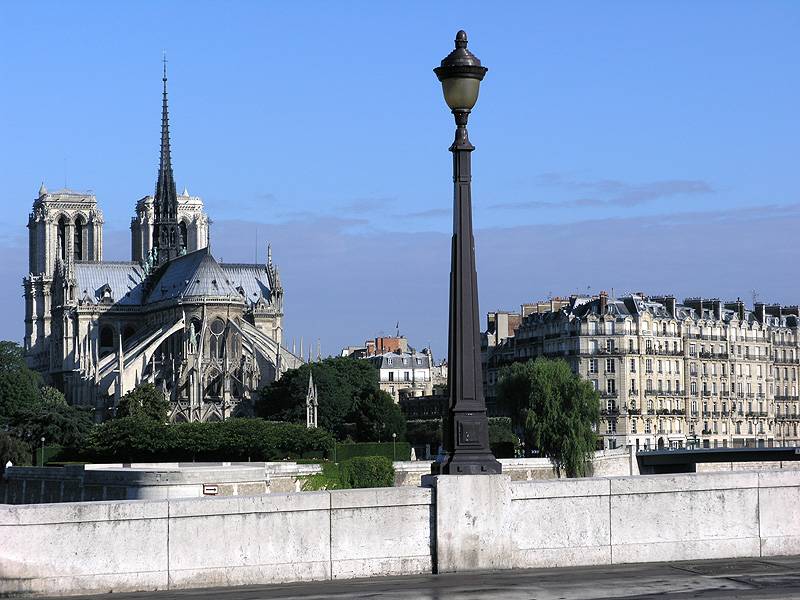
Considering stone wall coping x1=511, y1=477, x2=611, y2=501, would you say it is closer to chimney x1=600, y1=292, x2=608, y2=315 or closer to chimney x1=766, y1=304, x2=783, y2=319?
chimney x1=600, y1=292, x2=608, y2=315

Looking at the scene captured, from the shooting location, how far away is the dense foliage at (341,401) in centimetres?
11712

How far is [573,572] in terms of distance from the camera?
18734 mm

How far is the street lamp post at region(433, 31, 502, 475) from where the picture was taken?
18.7m

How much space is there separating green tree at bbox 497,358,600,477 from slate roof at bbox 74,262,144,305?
73035 mm

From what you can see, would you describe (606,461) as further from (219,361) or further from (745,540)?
(745,540)

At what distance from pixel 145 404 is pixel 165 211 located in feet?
188

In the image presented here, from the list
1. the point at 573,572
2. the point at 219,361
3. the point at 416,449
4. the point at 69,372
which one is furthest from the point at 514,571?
the point at 69,372

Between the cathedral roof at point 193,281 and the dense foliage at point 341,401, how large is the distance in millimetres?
22383

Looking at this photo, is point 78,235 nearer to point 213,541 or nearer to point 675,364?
point 675,364

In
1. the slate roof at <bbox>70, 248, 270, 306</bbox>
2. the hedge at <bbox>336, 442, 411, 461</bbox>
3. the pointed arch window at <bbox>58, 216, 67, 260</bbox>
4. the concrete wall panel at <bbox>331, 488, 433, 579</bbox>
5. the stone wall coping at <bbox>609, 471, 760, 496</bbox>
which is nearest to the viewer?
the concrete wall panel at <bbox>331, 488, 433, 579</bbox>

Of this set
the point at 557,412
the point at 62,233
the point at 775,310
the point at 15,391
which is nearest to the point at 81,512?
the point at 557,412

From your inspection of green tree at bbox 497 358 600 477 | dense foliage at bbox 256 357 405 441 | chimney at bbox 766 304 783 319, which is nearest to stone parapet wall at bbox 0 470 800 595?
green tree at bbox 497 358 600 477

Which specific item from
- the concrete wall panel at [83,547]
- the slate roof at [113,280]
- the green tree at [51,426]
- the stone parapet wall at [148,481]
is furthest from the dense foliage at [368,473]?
the slate roof at [113,280]

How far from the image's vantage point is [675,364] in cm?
12194
